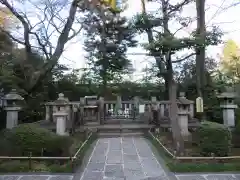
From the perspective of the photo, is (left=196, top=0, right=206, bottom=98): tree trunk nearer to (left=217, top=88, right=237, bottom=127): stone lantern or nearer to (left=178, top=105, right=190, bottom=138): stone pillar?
(left=217, top=88, right=237, bottom=127): stone lantern

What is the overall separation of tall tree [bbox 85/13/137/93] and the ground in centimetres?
1102

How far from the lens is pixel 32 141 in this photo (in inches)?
284

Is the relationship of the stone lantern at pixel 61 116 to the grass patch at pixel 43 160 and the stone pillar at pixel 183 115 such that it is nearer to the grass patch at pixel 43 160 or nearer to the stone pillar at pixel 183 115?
the grass patch at pixel 43 160

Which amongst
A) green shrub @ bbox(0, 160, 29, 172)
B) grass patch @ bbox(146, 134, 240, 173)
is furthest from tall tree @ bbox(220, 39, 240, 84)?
green shrub @ bbox(0, 160, 29, 172)

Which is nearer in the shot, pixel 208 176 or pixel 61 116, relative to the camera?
pixel 208 176

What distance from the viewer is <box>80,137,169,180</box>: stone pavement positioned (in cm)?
645

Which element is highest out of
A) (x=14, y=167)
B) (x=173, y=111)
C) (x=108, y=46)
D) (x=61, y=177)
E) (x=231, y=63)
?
(x=108, y=46)

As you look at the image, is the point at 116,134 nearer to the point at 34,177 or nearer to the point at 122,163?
the point at 122,163

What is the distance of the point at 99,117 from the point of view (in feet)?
43.7

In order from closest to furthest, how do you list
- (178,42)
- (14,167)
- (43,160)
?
(14,167) → (43,160) → (178,42)

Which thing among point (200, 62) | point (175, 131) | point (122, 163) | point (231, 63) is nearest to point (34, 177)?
point (122, 163)

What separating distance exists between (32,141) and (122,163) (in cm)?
239

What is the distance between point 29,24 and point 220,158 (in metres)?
12.6

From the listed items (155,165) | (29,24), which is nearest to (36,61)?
(29,24)
